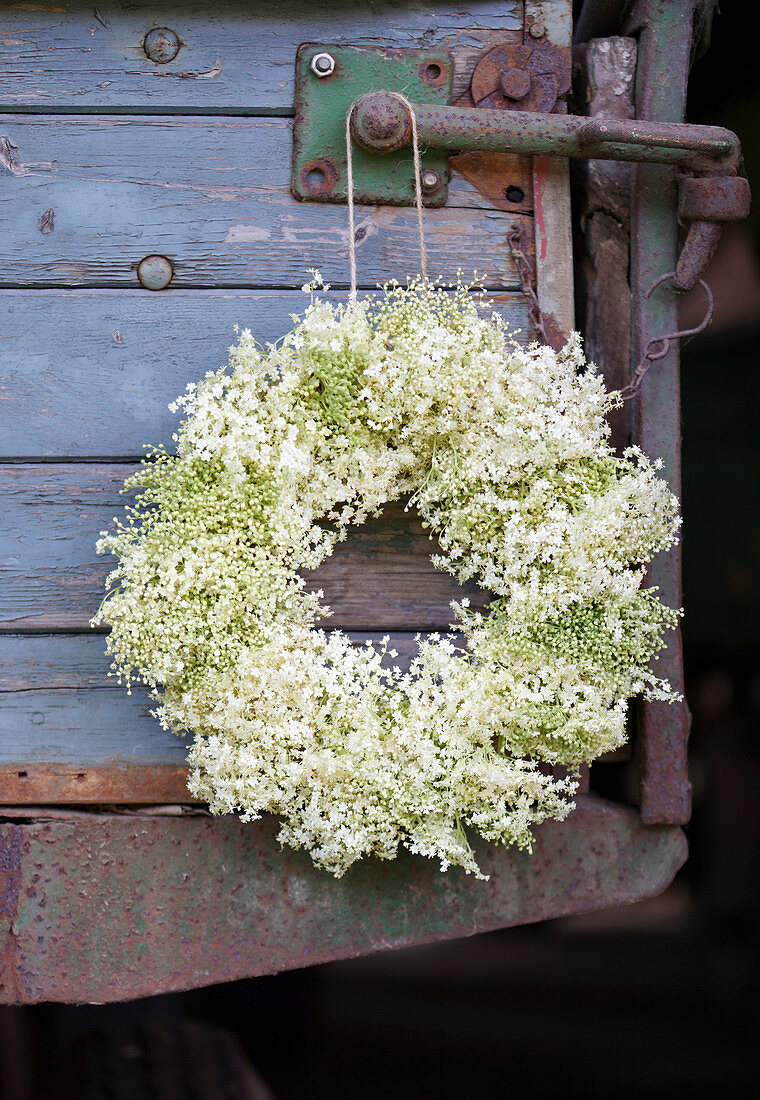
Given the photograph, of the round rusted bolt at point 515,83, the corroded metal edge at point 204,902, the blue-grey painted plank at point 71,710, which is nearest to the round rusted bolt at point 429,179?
the round rusted bolt at point 515,83

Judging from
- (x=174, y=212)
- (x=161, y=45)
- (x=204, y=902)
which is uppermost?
(x=161, y=45)

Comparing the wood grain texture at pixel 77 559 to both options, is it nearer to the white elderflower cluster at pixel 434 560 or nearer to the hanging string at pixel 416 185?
the white elderflower cluster at pixel 434 560

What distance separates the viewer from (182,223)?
1392mm

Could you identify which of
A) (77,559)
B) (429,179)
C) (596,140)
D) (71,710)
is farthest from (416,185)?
(71,710)

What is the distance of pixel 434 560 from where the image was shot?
133 centimetres

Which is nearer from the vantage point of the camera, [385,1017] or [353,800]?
[353,800]

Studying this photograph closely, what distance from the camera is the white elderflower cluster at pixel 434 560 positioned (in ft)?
4.02

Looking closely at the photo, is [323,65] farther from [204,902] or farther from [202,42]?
[204,902]

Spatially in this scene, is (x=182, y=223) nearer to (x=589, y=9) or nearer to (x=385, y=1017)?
(x=589, y=9)

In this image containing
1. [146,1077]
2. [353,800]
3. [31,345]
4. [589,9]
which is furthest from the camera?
[146,1077]

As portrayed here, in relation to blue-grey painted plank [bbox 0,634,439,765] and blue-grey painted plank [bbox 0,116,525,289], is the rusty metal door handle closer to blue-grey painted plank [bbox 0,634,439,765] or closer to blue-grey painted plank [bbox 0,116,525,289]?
blue-grey painted plank [bbox 0,116,525,289]

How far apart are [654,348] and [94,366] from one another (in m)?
0.94

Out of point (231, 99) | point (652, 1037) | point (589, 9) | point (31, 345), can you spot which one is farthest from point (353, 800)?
point (652, 1037)

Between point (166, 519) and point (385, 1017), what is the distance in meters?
2.74
